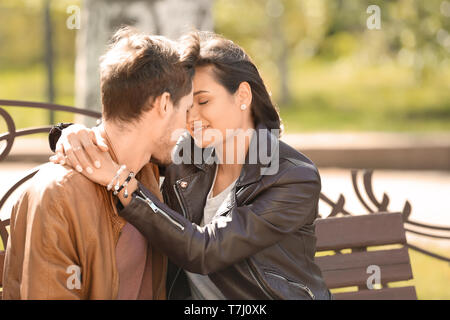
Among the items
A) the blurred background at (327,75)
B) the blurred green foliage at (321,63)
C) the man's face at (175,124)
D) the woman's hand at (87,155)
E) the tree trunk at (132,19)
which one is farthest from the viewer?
the blurred green foliage at (321,63)

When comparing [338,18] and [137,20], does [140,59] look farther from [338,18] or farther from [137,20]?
[338,18]

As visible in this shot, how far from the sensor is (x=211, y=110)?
9.75ft

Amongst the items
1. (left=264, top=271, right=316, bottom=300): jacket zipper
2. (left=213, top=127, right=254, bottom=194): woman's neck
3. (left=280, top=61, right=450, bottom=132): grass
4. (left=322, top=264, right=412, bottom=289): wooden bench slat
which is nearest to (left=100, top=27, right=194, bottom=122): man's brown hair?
(left=213, top=127, right=254, bottom=194): woman's neck

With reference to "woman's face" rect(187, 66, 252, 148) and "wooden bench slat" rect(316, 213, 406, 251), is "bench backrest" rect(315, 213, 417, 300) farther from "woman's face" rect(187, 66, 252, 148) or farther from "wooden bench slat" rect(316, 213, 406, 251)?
"woman's face" rect(187, 66, 252, 148)

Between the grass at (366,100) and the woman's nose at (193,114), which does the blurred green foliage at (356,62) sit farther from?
the woman's nose at (193,114)

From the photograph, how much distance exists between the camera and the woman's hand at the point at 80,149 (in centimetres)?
255

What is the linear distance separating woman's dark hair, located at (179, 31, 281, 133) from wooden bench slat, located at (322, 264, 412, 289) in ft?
2.73

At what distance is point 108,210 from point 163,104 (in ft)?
1.51

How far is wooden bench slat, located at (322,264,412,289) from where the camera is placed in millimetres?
3404
